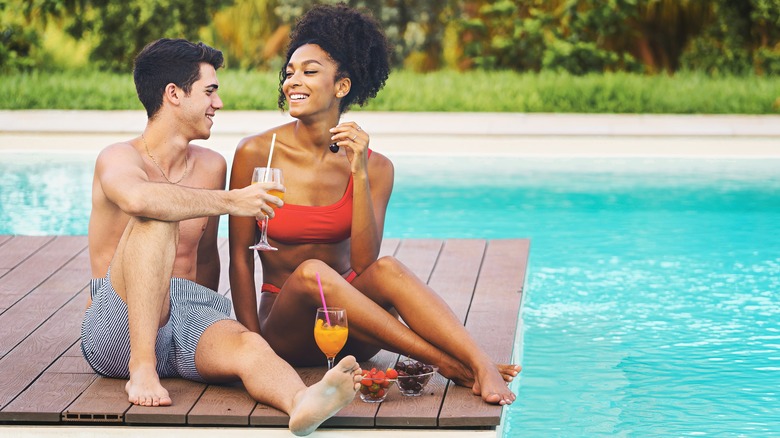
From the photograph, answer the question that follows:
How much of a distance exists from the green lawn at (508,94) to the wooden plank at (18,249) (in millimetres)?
5100

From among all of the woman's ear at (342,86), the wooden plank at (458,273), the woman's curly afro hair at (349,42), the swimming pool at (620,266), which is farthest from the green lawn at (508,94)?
the woman's ear at (342,86)

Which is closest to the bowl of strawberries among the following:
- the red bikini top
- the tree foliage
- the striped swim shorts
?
the striped swim shorts

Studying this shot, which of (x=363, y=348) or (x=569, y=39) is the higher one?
(x=363, y=348)

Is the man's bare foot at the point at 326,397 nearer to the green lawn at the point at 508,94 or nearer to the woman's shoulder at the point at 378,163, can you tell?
the woman's shoulder at the point at 378,163

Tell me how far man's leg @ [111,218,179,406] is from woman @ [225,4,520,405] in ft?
1.26

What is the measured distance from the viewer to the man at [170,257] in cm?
320

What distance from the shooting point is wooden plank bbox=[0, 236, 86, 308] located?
4848 millimetres

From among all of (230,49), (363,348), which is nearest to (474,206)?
(363,348)

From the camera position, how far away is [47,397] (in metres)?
3.40

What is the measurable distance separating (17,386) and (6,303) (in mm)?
1212

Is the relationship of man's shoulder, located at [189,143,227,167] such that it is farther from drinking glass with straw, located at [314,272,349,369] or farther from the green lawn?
the green lawn

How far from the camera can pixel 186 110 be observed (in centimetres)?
347

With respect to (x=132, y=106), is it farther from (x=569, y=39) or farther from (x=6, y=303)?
(x=6, y=303)

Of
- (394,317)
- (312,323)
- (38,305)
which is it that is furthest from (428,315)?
(38,305)
